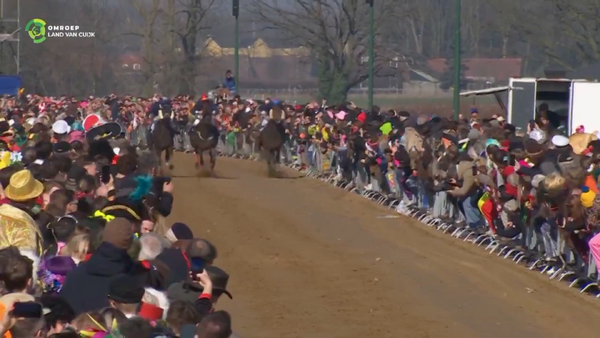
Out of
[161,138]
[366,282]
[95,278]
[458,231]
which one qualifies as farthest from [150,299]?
[161,138]

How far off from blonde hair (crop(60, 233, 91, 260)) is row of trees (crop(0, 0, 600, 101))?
49754 mm

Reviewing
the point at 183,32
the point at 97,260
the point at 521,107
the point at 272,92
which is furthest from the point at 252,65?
the point at 97,260

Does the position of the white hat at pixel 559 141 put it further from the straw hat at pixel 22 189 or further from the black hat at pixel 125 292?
the black hat at pixel 125 292

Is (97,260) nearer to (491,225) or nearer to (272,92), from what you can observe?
(491,225)

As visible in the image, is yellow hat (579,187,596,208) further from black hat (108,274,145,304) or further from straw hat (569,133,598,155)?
black hat (108,274,145,304)

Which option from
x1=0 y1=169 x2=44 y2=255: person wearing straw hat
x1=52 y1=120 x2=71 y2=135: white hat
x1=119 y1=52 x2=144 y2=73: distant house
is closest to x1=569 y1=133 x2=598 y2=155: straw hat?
x1=52 y1=120 x2=71 y2=135: white hat

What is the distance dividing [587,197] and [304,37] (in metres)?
49.7

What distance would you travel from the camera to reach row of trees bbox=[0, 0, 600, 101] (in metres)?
61.9

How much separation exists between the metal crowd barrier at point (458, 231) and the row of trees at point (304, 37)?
2672 cm

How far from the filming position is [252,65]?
121 m

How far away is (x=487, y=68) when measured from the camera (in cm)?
9606

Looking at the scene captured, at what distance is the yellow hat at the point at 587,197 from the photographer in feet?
45.9

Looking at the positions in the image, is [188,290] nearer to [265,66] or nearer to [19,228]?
[19,228]

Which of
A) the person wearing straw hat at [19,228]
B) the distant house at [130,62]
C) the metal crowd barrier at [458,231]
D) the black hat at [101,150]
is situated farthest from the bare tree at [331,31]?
the person wearing straw hat at [19,228]
